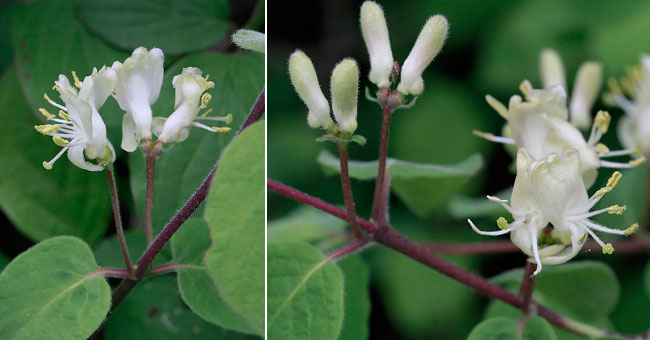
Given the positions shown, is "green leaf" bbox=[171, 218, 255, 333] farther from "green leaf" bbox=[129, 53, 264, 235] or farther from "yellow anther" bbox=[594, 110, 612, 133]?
"yellow anther" bbox=[594, 110, 612, 133]

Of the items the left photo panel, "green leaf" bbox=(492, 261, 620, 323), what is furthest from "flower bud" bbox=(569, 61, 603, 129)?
the left photo panel

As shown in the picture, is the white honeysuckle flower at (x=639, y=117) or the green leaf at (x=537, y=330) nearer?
the green leaf at (x=537, y=330)

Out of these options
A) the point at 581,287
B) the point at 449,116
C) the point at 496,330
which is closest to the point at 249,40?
the point at 496,330

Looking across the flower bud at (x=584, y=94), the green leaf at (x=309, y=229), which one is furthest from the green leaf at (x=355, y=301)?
the flower bud at (x=584, y=94)

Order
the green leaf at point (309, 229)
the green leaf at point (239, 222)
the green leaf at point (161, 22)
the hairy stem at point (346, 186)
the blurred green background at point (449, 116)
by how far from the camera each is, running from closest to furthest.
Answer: the green leaf at point (239, 222), the hairy stem at point (346, 186), the green leaf at point (161, 22), the green leaf at point (309, 229), the blurred green background at point (449, 116)

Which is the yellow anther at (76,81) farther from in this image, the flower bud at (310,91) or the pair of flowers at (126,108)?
the flower bud at (310,91)

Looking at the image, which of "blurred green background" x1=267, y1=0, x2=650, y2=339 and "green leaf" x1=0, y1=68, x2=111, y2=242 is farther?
"blurred green background" x1=267, y1=0, x2=650, y2=339

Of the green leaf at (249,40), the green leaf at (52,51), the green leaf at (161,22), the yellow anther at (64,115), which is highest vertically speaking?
the green leaf at (249,40)

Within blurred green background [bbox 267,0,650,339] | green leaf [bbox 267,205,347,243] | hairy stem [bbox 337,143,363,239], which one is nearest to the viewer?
hairy stem [bbox 337,143,363,239]

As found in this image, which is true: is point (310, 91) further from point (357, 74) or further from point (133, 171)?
point (133, 171)
